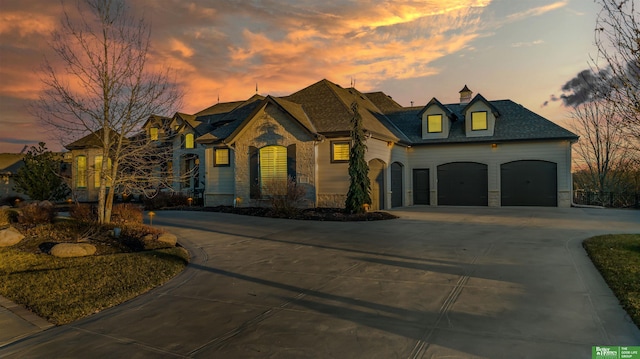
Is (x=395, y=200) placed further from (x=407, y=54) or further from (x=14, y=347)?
(x=14, y=347)

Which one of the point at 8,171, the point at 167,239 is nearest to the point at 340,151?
the point at 167,239

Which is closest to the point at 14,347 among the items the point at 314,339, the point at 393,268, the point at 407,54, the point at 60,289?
the point at 60,289

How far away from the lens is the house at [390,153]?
2109 centimetres

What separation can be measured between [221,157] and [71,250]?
52.3 feet

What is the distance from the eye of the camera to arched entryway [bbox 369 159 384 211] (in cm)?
2134

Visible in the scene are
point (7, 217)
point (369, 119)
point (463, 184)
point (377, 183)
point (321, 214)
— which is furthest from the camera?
point (463, 184)

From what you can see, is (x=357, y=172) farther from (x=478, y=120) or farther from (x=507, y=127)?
(x=507, y=127)

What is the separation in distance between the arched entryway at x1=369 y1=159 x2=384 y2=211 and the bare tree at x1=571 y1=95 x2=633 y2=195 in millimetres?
18218

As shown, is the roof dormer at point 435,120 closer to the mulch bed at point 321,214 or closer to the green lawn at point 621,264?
the mulch bed at point 321,214

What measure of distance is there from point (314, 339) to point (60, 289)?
16.1ft

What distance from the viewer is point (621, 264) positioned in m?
7.52

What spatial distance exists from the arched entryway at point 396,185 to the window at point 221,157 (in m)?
10.6
